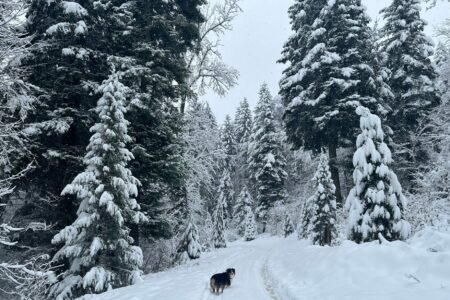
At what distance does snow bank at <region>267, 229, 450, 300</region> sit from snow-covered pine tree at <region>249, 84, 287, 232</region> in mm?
39341

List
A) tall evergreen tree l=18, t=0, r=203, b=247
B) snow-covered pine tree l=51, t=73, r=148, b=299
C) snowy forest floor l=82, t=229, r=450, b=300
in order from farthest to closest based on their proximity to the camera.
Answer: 1. tall evergreen tree l=18, t=0, r=203, b=247
2. snow-covered pine tree l=51, t=73, r=148, b=299
3. snowy forest floor l=82, t=229, r=450, b=300

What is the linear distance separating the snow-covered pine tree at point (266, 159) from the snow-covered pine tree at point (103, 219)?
39291 millimetres

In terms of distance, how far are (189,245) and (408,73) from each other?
18.8m

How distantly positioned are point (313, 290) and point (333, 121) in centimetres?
1428

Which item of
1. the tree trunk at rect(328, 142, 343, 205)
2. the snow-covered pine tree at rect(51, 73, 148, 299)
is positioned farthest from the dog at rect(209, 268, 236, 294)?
the tree trunk at rect(328, 142, 343, 205)

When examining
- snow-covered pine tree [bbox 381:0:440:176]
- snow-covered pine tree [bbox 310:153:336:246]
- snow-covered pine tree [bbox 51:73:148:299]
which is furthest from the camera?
snow-covered pine tree [bbox 381:0:440:176]

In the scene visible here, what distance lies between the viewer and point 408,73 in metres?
25.1

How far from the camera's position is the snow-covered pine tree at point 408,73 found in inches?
947

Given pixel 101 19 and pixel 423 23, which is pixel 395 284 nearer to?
pixel 101 19

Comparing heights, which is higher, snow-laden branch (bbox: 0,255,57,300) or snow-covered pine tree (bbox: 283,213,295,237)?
snow-laden branch (bbox: 0,255,57,300)

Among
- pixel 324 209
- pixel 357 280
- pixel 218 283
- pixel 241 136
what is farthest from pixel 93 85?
pixel 241 136

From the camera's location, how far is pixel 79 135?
14266mm

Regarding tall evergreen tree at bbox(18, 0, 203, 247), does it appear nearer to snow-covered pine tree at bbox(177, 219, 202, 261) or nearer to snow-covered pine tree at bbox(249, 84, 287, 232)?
snow-covered pine tree at bbox(177, 219, 202, 261)

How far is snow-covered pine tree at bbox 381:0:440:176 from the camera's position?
78.9 feet
